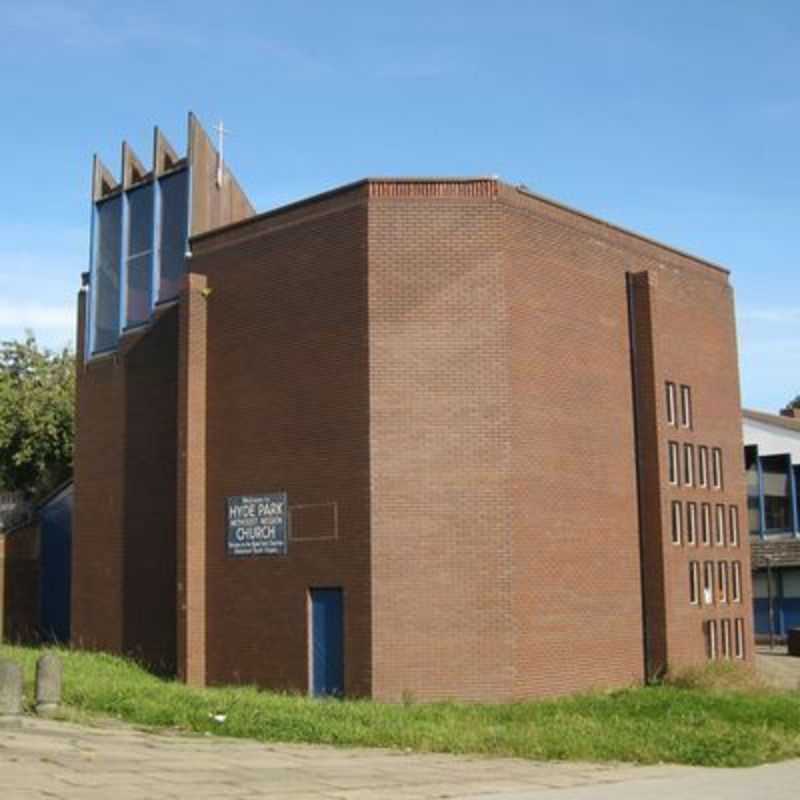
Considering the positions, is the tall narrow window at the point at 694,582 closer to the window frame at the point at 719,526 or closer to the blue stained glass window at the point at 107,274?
the window frame at the point at 719,526

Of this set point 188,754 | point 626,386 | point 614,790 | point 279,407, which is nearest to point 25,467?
point 279,407

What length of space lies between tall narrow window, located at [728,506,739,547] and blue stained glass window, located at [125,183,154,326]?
1479cm

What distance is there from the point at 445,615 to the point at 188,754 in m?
7.96

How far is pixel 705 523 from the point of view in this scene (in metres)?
28.3

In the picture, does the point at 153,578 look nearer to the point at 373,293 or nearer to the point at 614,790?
the point at 373,293

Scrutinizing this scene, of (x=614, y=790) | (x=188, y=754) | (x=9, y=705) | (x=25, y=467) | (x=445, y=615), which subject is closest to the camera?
(x=614, y=790)

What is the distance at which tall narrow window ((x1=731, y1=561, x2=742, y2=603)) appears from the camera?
2933 cm

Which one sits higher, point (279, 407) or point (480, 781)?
point (279, 407)

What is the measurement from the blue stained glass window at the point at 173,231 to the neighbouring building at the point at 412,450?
0.07 meters

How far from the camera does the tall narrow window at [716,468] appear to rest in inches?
1145

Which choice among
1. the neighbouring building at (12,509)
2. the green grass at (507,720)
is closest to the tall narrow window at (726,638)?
the green grass at (507,720)

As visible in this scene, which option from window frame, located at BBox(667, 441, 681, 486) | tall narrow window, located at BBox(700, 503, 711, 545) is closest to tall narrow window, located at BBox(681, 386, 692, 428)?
window frame, located at BBox(667, 441, 681, 486)

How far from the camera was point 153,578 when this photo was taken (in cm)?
2797

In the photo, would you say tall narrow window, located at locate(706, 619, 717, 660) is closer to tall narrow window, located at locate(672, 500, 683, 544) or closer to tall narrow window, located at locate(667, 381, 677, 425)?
tall narrow window, located at locate(672, 500, 683, 544)
